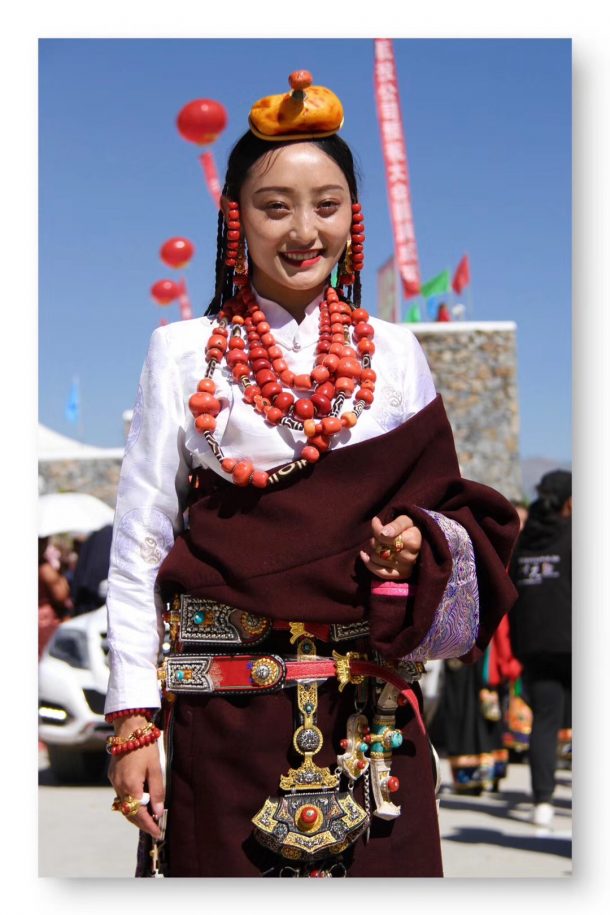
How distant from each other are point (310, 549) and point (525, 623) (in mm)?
4174

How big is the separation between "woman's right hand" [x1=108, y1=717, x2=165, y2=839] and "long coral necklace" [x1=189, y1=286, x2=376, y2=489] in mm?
540

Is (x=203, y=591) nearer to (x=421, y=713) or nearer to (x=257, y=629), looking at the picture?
(x=257, y=629)

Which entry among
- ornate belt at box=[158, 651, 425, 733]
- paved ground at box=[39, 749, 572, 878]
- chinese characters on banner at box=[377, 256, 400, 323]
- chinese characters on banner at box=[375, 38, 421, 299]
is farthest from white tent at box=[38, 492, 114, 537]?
ornate belt at box=[158, 651, 425, 733]

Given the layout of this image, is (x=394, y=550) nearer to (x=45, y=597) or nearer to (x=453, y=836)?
(x=45, y=597)

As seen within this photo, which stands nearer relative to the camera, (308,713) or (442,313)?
(308,713)

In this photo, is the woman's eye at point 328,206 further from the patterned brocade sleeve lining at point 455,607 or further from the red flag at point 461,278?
the red flag at point 461,278

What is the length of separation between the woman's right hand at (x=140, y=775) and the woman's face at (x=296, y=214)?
96 cm

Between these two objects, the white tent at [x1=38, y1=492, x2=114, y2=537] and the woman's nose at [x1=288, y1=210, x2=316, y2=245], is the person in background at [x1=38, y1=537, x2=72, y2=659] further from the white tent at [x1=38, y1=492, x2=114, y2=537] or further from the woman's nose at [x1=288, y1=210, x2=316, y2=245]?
the white tent at [x1=38, y1=492, x2=114, y2=537]

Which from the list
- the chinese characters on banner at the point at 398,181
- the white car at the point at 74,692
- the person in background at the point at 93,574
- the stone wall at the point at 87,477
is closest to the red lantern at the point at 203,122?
the person in background at the point at 93,574

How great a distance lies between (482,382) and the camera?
1767cm

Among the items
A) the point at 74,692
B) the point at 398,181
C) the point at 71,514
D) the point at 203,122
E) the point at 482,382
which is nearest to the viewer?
the point at 74,692

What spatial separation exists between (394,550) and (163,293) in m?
12.5

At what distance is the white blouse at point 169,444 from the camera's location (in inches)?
101

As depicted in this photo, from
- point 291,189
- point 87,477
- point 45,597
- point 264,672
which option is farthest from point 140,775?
point 87,477
